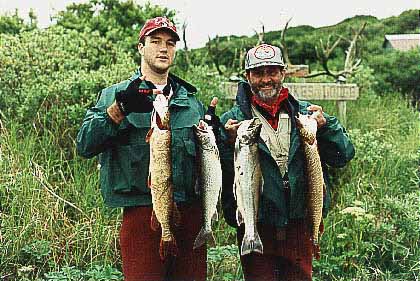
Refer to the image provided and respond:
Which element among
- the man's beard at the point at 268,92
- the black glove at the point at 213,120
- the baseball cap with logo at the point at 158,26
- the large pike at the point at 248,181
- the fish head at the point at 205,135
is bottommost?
the large pike at the point at 248,181

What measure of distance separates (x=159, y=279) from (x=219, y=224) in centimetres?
255

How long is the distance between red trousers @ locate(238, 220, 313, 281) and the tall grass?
1724 millimetres

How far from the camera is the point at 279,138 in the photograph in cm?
413

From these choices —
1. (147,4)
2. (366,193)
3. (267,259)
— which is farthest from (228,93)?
(267,259)

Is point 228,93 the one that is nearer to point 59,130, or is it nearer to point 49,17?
point 59,130

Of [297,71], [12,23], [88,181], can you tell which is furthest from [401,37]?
[88,181]

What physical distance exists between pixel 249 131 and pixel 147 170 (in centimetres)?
73

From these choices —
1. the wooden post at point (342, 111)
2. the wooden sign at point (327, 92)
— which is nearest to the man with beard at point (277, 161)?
the wooden sign at point (327, 92)

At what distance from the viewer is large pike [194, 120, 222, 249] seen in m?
3.75

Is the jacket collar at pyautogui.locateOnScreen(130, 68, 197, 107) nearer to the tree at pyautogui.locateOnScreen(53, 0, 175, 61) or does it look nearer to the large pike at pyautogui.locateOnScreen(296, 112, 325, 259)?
the large pike at pyautogui.locateOnScreen(296, 112, 325, 259)

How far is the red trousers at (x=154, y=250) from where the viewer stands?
406cm

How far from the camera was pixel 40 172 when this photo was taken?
6562mm

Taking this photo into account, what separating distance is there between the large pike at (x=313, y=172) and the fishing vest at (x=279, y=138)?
231mm

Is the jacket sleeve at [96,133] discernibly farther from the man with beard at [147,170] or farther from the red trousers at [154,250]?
the red trousers at [154,250]
